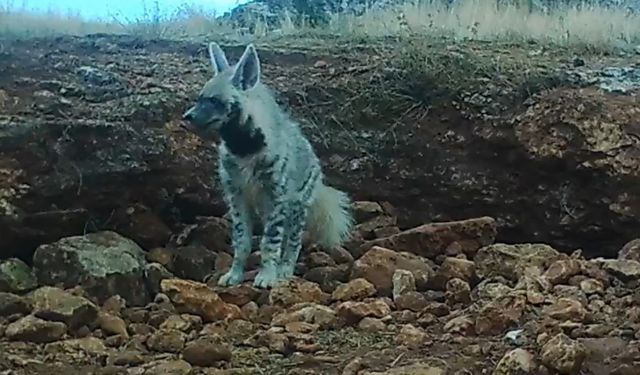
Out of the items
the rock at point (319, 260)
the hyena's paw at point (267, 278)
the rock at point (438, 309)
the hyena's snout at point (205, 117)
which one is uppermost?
the hyena's snout at point (205, 117)

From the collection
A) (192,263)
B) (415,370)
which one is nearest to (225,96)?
(192,263)

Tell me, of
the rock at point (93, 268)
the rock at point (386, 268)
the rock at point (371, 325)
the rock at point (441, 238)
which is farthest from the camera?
the rock at point (441, 238)

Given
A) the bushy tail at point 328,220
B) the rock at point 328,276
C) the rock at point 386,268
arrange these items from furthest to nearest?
1. the bushy tail at point 328,220
2. the rock at point 328,276
3. the rock at point 386,268

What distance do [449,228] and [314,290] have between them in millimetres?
1279

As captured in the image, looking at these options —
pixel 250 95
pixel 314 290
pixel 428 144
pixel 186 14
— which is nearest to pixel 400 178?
Result: pixel 428 144

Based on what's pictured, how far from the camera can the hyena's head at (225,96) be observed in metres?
4.93

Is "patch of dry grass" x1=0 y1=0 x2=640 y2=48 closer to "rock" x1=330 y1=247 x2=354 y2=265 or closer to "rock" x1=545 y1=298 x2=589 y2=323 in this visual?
"rock" x1=330 y1=247 x2=354 y2=265

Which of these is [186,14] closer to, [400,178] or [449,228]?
[400,178]

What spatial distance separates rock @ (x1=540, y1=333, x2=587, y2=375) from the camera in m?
3.05

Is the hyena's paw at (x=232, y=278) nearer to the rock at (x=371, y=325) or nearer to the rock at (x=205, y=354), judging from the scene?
the rock at (x=371, y=325)

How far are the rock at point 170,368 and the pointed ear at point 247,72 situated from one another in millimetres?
2137

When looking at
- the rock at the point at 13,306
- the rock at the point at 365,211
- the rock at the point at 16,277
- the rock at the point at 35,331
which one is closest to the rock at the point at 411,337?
the rock at the point at 35,331

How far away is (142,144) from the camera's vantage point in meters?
5.46

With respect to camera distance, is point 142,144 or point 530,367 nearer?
point 530,367
